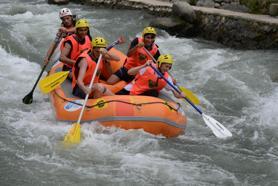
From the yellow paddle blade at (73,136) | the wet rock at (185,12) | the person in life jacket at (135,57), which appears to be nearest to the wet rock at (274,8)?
the wet rock at (185,12)

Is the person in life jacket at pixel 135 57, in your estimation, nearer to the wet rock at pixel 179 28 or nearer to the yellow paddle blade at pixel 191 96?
the yellow paddle blade at pixel 191 96

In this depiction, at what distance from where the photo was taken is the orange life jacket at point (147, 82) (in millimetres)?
6301

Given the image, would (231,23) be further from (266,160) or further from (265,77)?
(266,160)

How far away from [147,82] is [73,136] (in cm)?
123

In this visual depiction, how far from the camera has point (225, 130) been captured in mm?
6242

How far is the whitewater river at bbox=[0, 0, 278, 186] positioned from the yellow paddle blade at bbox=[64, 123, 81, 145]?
0.33 ft

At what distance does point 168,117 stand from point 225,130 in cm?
80

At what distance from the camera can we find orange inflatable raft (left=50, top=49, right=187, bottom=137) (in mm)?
5867

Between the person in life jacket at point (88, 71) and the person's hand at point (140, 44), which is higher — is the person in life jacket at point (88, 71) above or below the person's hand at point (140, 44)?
below

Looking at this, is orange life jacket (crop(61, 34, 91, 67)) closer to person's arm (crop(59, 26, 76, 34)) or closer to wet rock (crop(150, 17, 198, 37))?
person's arm (crop(59, 26, 76, 34))

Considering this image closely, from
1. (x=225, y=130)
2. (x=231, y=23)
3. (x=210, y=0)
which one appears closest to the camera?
(x=225, y=130)

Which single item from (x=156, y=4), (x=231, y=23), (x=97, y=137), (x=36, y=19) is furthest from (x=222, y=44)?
(x=97, y=137)

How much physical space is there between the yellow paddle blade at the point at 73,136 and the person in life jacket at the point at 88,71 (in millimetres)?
510

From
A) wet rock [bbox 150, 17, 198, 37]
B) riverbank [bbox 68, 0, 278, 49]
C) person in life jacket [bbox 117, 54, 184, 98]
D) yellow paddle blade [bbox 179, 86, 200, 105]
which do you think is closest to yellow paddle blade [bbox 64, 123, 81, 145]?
person in life jacket [bbox 117, 54, 184, 98]
